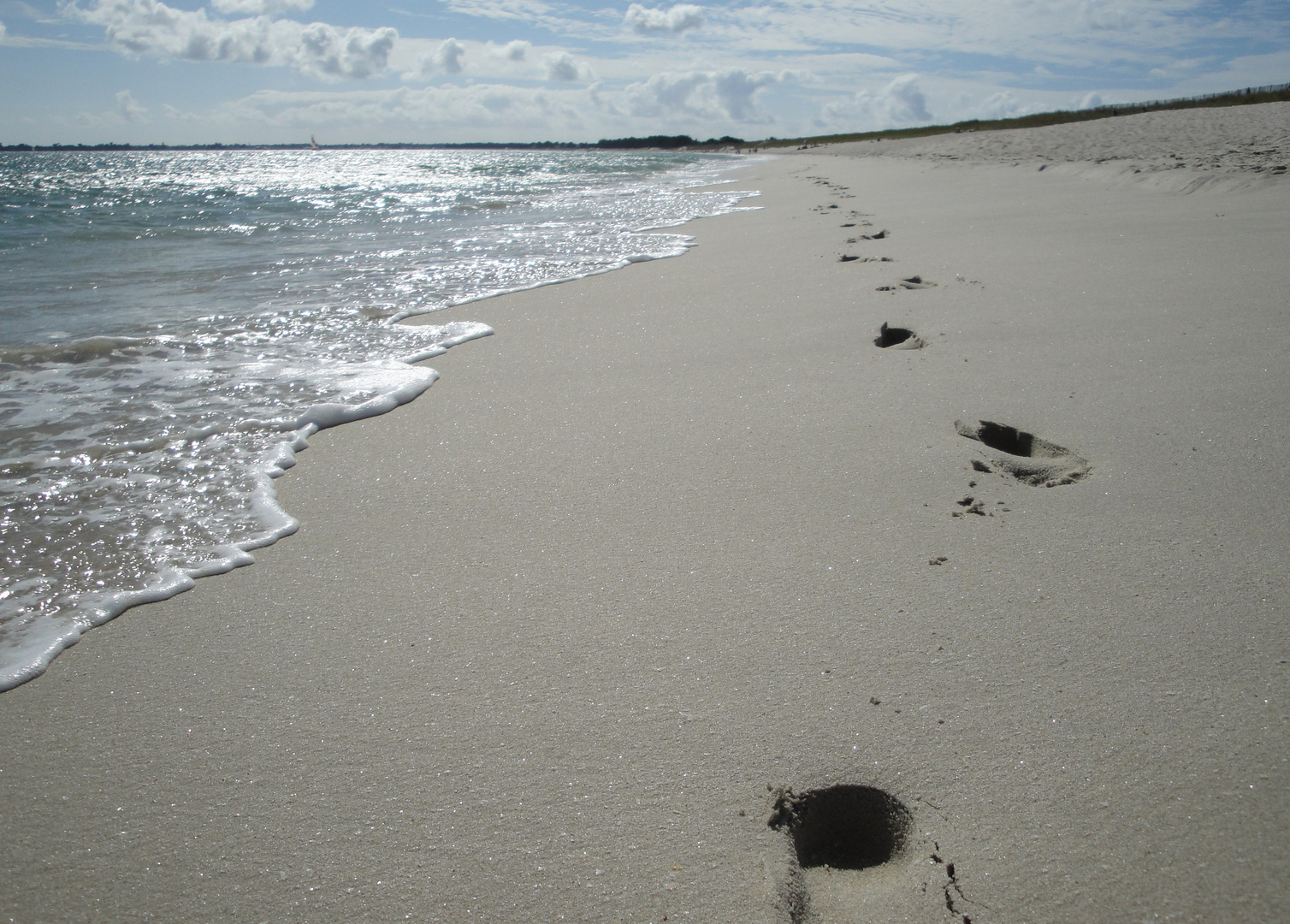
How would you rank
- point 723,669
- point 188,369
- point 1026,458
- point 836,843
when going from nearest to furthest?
point 836,843 → point 723,669 → point 1026,458 → point 188,369

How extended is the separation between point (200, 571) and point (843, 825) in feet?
5.32

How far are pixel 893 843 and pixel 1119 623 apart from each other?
26.9 inches

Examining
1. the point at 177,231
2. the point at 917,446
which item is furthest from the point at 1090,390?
the point at 177,231

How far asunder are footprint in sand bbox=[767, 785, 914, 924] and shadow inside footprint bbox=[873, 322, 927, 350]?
2256 millimetres

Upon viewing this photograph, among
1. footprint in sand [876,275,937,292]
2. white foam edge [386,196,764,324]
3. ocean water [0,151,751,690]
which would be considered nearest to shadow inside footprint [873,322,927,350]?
footprint in sand [876,275,937,292]

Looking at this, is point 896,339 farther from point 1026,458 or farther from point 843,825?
point 843,825

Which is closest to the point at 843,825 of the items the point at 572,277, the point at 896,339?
the point at 896,339

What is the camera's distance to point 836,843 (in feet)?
3.49

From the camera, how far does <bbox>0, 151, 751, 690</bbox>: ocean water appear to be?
1.90m

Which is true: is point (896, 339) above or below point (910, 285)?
below

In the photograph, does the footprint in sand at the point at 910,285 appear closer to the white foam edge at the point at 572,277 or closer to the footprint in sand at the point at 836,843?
the white foam edge at the point at 572,277

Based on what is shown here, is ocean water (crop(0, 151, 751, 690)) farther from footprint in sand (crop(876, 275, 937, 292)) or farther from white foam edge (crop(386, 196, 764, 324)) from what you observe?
footprint in sand (crop(876, 275, 937, 292))

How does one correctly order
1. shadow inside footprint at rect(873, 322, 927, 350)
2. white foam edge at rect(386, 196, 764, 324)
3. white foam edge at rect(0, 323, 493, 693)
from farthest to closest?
white foam edge at rect(386, 196, 764, 324) < shadow inside footprint at rect(873, 322, 927, 350) < white foam edge at rect(0, 323, 493, 693)

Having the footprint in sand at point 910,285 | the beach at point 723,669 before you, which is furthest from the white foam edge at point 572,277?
the footprint in sand at point 910,285
